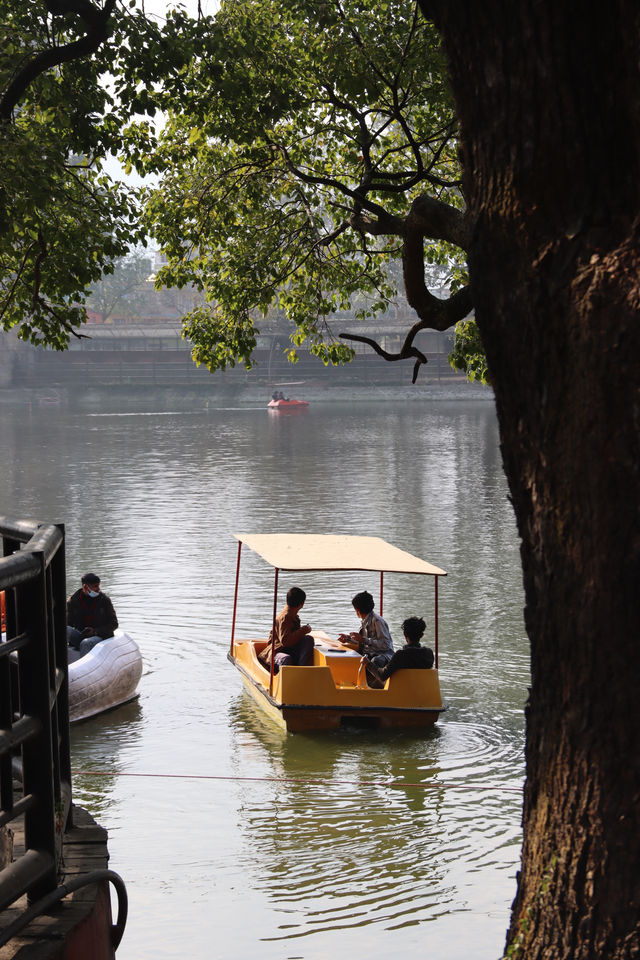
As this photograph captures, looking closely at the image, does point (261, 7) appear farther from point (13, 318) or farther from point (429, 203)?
point (429, 203)

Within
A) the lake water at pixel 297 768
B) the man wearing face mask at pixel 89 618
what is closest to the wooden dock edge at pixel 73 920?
the lake water at pixel 297 768

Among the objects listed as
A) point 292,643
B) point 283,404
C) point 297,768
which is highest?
point 283,404

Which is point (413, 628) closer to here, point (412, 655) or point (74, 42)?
point (412, 655)

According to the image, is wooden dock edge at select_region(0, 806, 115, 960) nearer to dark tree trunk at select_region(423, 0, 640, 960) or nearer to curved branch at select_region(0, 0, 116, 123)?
dark tree trunk at select_region(423, 0, 640, 960)

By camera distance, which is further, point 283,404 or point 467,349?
point 283,404

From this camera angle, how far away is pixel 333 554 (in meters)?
11.9

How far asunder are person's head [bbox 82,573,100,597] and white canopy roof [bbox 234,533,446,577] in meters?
1.59

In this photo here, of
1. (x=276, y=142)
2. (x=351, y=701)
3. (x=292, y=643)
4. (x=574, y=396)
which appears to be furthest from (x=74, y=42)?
(x=574, y=396)

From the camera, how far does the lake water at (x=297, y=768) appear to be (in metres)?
7.48

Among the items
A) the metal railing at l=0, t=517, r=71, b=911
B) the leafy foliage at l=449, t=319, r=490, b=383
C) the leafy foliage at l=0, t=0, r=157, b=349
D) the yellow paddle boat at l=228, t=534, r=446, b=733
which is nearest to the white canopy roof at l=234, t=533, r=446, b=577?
the yellow paddle boat at l=228, t=534, r=446, b=733

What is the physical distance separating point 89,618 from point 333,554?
98.7 inches

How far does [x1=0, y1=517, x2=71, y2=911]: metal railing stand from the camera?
3.24 metres

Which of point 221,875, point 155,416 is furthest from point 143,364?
point 221,875

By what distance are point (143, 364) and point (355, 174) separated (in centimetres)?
6812
